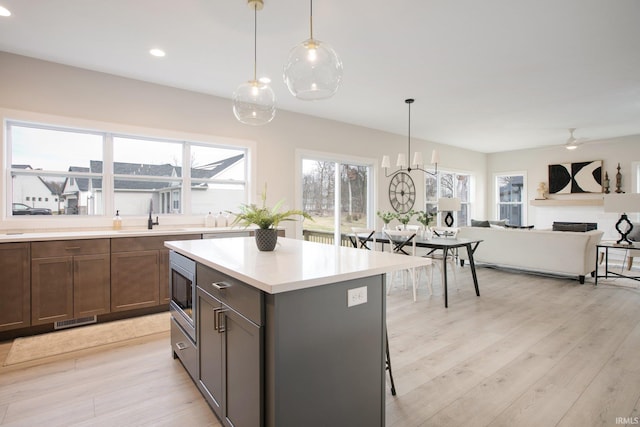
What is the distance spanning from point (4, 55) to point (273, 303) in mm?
4070

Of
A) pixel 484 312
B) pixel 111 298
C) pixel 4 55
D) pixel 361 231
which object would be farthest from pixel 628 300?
pixel 4 55

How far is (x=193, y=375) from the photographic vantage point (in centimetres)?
217

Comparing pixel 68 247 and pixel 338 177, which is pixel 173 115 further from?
pixel 338 177

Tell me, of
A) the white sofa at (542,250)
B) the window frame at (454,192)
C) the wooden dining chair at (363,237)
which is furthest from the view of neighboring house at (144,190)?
the window frame at (454,192)

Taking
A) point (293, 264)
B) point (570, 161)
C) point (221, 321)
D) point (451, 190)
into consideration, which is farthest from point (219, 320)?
point (570, 161)

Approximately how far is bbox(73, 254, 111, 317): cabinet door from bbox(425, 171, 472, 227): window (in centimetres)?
656

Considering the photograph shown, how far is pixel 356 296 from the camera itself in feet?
5.06

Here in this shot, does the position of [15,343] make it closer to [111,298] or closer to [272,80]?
[111,298]

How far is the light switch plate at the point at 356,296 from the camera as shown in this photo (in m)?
1.52

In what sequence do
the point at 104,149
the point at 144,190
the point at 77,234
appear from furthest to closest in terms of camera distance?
the point at 144,190 → the point at 104,149 → the point at 77,234

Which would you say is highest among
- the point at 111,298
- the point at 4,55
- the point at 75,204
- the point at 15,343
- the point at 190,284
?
the point at 4,55

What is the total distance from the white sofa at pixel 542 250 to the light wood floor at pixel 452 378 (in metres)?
1.43

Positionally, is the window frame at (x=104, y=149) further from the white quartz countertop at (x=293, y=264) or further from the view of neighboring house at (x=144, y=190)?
the white quartz countertop at (x=293, y=264)

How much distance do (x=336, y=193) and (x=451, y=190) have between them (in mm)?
3958
